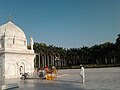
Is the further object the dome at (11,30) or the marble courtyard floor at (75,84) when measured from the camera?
the dome at (11,30)

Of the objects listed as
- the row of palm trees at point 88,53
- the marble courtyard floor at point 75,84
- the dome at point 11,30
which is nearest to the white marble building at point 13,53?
the dome at point 11,30

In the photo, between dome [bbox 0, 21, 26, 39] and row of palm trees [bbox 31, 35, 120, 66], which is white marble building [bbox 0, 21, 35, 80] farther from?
row of palm trees [bbox 31, 35, 120, 66]

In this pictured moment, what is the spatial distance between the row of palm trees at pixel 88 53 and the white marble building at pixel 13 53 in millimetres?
27820

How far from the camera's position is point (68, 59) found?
8625 cm

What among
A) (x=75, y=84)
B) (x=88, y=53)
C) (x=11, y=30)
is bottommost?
(x=75, y=84)

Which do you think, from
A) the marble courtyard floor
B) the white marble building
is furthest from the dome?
the marble courtyard floor

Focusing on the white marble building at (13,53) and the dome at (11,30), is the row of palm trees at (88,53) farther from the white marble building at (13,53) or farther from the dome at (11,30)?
the white marble building at (13,53)

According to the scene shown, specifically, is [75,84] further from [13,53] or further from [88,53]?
[88,53]

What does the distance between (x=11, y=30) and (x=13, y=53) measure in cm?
718

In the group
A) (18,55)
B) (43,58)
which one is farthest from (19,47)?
(43,58)

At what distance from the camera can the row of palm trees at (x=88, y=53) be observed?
6969 centimetres

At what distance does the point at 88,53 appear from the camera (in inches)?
3150

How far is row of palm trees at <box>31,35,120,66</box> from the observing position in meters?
69.7

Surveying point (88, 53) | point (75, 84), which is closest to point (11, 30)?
point (75, 84)
